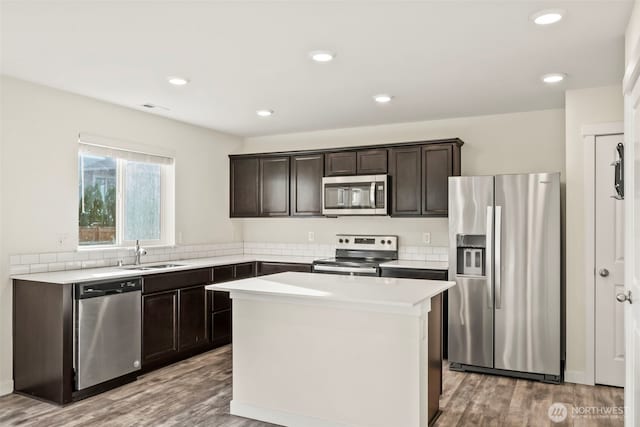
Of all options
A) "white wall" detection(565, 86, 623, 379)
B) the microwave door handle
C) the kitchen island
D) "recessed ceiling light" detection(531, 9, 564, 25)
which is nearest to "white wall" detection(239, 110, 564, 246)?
the microwave door handle

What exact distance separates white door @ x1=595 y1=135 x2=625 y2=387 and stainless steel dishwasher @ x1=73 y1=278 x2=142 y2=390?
3846 mm

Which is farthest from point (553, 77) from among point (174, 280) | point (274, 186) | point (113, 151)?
point (113, 151)

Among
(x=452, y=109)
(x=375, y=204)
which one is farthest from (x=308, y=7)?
(x=375, y=204)

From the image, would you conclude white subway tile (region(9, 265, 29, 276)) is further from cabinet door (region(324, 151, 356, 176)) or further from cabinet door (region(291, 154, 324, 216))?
cabinet door (region(324, 151, 356, 176))

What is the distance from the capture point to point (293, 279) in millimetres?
3514

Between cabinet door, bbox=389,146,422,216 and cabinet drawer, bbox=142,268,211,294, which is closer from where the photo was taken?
cabinet drawer, bbox=142,268,211,294

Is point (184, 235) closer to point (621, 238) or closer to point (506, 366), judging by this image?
point (506, 366)

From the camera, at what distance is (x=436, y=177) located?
4906 mm

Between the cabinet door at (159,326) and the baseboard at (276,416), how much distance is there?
125 centimetres

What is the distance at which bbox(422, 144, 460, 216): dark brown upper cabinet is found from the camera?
4.85 metres

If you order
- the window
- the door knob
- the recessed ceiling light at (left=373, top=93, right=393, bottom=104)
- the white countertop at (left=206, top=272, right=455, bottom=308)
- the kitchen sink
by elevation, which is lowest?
the kitchen sink

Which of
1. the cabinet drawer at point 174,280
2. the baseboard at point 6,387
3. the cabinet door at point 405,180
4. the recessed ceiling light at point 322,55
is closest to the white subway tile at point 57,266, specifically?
→ the cabinet drawer at point 174,280

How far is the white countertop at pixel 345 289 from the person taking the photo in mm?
2652

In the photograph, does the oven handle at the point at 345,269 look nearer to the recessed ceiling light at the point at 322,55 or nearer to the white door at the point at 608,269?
the white door at the point at 608,269
